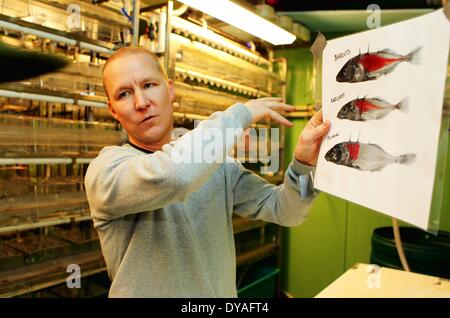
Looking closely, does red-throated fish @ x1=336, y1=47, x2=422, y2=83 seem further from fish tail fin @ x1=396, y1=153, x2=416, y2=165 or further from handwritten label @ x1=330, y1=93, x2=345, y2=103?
fish tail fin @ x1=396, y1=153, x2=416, y2=165

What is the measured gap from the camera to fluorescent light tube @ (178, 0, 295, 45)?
70.8 inches

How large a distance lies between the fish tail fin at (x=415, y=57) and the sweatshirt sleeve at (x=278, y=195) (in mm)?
382

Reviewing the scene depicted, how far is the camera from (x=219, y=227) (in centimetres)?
111

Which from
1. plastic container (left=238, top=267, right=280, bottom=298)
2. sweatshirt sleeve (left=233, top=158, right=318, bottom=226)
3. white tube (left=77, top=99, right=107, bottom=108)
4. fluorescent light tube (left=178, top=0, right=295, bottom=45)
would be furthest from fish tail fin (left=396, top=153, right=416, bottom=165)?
plastic container (left=238, top=267, right=280, bottom=298)

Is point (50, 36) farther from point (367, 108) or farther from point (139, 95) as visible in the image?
point (367, 108)

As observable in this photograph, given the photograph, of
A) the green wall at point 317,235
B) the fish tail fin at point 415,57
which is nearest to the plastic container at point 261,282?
the green wall at point 317,235

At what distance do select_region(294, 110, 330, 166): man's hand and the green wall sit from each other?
2134 mm

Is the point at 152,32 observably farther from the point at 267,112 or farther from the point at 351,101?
the point at 351,101

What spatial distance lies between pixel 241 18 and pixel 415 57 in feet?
4.71

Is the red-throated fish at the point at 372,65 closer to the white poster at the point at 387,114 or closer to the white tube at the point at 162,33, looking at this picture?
the white poster at the point at 387,114

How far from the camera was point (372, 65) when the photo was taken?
82cm

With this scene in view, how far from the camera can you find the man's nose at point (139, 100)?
95 cm

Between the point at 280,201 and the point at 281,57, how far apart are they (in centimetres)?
245
